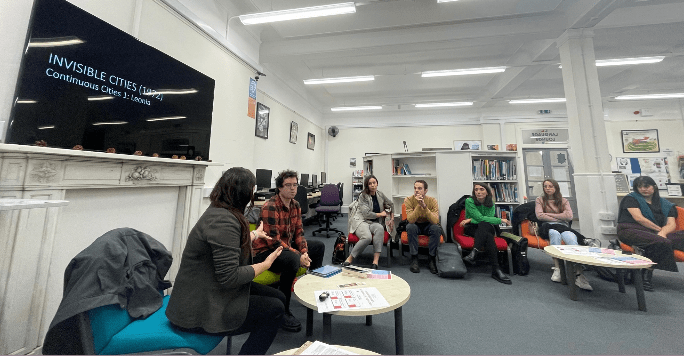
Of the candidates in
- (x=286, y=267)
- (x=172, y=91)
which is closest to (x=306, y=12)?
(x=172, y=91)

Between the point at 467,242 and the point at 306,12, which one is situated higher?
the point at 306,12

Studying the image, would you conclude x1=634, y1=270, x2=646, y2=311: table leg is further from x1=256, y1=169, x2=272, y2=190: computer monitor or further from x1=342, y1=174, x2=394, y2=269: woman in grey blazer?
x1=256, y1=169, x2=272, y2=190: computer monitor

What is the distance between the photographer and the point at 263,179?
4289 mm

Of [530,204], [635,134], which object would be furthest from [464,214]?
[635,134]

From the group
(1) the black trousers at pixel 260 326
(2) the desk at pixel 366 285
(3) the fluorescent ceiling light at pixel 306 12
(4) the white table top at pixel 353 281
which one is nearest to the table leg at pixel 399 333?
(2) the desk at pixel 366 285

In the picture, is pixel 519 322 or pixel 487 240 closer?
pixel 519 322

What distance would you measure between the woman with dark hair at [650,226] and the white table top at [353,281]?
118 inches

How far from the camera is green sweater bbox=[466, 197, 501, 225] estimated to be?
300 centimetres

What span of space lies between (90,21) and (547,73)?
7.73m

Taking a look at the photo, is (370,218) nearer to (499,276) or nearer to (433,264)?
(433,264)

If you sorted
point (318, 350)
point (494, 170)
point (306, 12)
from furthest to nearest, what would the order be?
point (494, 170) → point (306, 12) → point (318, 350)

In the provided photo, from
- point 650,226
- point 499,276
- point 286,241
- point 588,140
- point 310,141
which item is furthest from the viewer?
point 310,141

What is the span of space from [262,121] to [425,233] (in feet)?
12.1

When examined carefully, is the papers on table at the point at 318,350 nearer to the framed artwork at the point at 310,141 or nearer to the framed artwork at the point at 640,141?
the framed artwork at the point at 310,141
